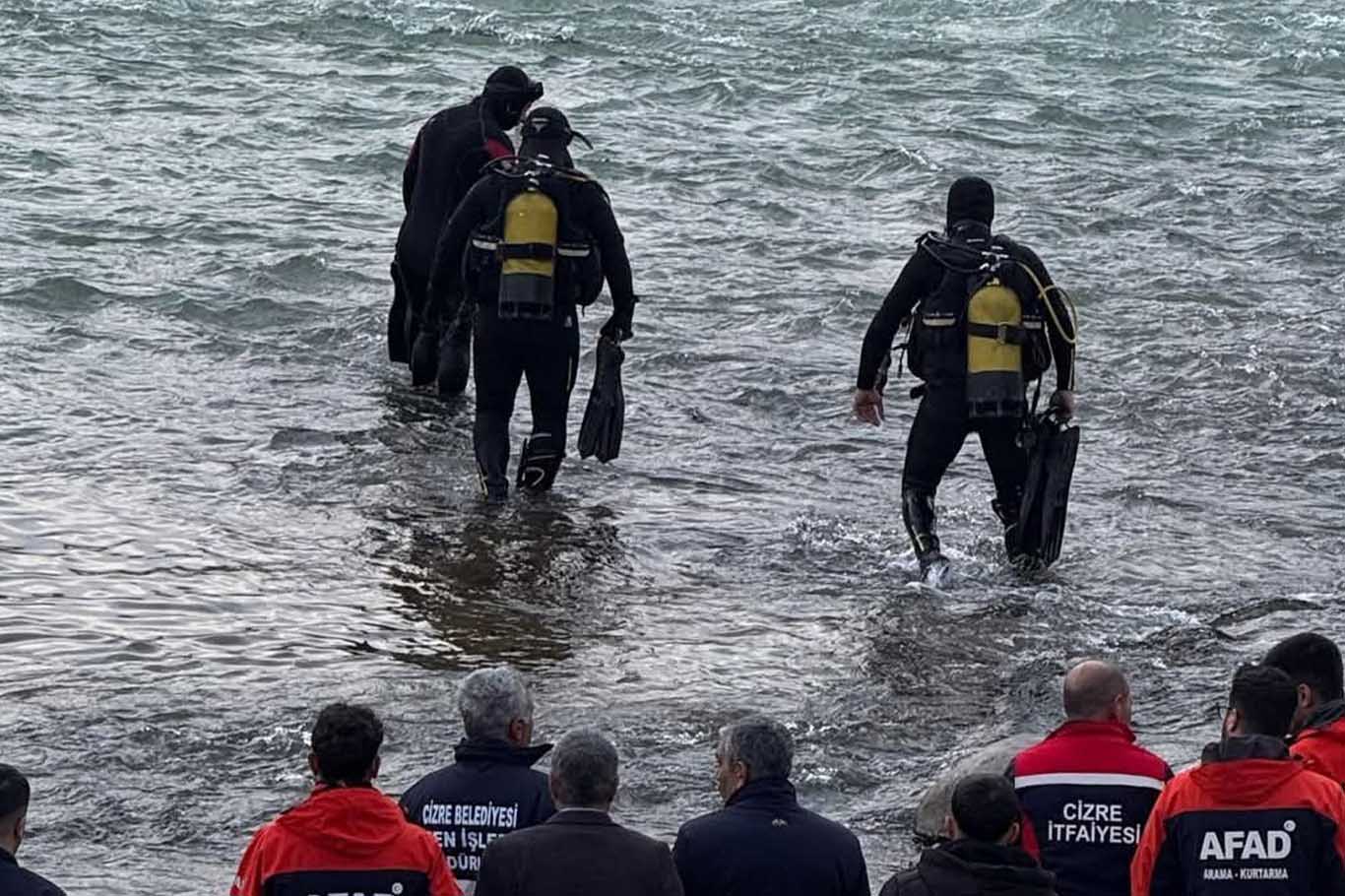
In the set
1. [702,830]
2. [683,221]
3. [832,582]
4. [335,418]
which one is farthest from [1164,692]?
[683,221]

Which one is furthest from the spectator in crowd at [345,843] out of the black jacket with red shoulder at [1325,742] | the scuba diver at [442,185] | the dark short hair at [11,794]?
the scuba diver at [442,185]

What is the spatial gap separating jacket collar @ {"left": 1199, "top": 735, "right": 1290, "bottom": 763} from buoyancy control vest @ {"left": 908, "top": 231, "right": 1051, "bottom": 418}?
14.5 ft

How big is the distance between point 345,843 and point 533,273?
5.69m

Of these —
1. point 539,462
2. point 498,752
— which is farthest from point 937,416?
point 498,752

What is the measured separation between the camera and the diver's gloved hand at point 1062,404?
33.7 ft

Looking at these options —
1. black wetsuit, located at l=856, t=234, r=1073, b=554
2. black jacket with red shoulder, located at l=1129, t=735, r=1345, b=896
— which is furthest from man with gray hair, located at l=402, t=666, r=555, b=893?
black wetsuit, located at l=856, t=234, r=1073, b=554

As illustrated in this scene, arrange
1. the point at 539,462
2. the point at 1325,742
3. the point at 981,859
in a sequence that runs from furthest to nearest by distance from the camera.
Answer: the point at 539,462 < the point at 1325,742 < the point at 981,859

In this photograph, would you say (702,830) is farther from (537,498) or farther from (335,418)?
(335,418)

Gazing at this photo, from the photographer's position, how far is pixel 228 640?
30.8 ft

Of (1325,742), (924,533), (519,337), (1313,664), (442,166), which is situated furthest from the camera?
(442,166)

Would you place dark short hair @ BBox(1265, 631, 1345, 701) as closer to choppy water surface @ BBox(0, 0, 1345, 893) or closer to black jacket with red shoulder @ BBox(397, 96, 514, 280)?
choppy water surface @ BBox(0, 0, 1345, 893)

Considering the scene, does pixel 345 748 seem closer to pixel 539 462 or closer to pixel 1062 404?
pixel 1062 404

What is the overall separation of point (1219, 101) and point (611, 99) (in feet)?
19.1

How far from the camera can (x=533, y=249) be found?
10719mm
